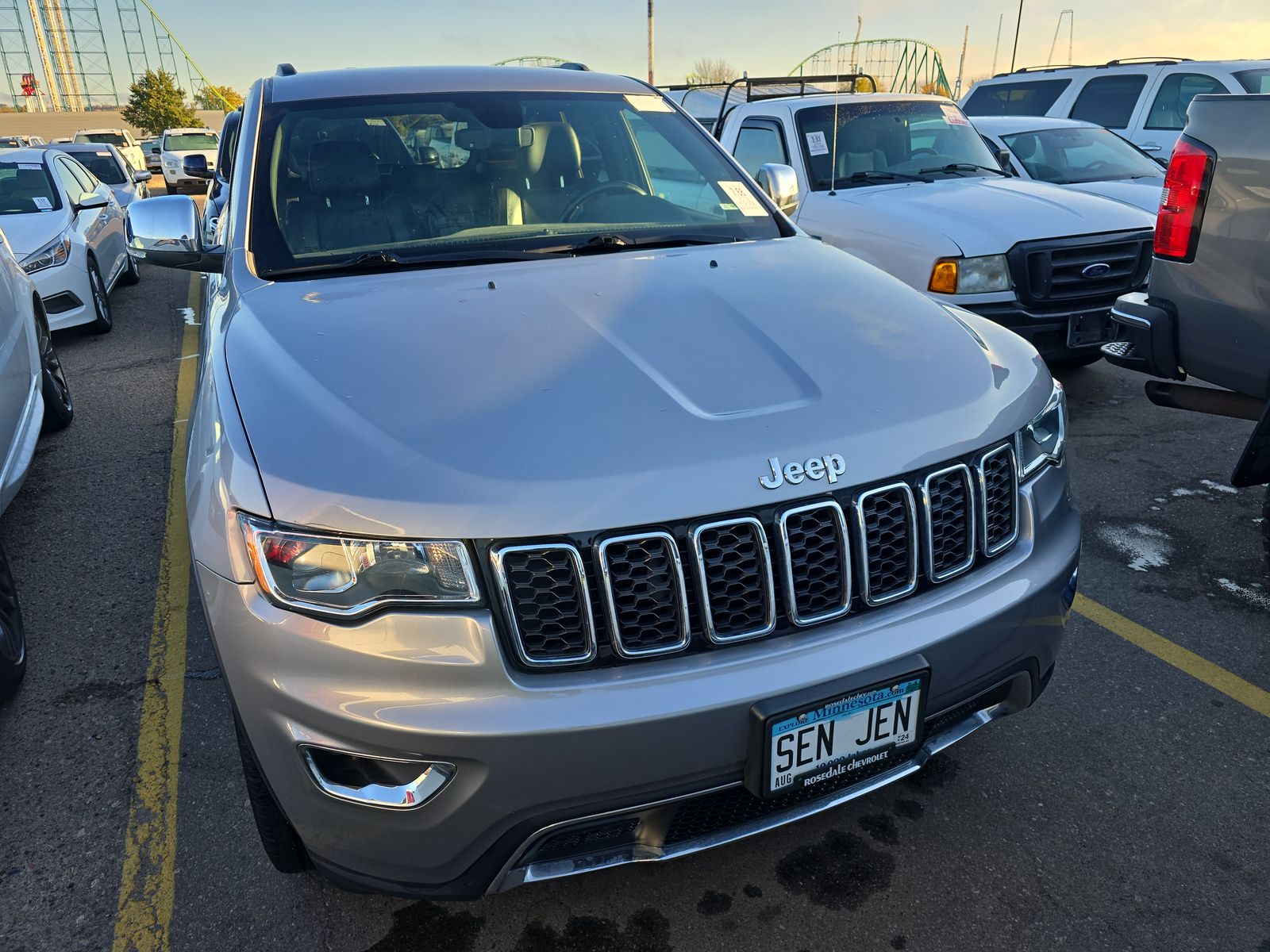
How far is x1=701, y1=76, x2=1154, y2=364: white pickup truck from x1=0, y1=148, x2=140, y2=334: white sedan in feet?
18.0

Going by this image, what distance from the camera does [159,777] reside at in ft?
8.71

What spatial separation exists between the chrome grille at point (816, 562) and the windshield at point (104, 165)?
45.8 ft

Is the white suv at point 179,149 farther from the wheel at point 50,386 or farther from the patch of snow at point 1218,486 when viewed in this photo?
the patch of snow at point 1218,486

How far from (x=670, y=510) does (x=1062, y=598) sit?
1.04m

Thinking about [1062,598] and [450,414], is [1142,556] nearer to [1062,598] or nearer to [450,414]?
[1062,598]

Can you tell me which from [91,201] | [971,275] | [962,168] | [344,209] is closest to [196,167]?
[91,201]

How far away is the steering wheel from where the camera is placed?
3.07 metres

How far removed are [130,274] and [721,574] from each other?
10478mm

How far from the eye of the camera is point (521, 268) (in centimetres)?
266

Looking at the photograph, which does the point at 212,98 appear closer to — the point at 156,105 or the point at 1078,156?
the point at 156,105

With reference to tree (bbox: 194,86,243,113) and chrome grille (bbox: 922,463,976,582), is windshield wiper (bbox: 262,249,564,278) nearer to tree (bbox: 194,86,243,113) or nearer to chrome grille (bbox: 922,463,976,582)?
chrome grille (bbox: 922,463,976,582)

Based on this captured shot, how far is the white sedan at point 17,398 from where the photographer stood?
3.02m

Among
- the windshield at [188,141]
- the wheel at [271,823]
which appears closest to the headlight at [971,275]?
the wheel at [271,823]

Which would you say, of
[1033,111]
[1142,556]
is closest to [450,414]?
[1142,556]
